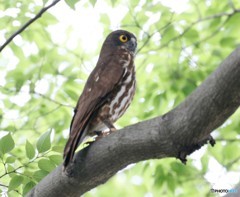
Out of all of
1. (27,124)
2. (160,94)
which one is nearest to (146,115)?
(160,94)

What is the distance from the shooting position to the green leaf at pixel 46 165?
13.5 feet

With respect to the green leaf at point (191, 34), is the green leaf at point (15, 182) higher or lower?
higher

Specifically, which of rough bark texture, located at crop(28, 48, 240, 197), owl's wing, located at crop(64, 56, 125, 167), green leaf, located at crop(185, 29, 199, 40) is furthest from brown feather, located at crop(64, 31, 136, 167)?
green leaf, located at crop(185, 29, 199, 40)

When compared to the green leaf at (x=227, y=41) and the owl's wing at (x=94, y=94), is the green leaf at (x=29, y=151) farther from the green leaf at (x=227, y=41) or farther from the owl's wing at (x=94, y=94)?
the green leaf at (x=227, y=41)

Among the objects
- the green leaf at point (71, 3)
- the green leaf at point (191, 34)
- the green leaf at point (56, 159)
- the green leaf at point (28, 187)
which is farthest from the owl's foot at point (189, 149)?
the green leaf at point (191, 34)

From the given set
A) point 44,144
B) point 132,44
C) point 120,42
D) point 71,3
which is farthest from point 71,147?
point 132,44

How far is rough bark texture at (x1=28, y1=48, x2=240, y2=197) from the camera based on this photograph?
3029mm

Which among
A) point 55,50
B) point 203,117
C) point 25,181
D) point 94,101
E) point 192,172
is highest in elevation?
point 203,117

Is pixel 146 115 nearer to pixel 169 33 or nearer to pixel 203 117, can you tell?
pixel 169 33

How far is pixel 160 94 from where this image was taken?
676cm

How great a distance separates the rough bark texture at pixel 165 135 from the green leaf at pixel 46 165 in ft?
1.25

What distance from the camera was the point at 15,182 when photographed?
159 inches

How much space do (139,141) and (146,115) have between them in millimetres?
3513

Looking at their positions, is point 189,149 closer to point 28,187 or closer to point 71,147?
point 71,147
